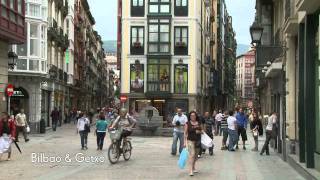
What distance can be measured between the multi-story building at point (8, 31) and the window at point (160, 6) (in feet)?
91.8

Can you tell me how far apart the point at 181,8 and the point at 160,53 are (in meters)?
4.62

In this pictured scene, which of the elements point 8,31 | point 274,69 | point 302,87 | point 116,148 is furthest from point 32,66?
point 302,87

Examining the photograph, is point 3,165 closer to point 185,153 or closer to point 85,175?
point 85,175

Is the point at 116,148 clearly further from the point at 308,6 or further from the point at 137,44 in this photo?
the point at 137,44

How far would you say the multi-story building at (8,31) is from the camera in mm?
25812

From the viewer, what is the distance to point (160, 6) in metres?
56.3

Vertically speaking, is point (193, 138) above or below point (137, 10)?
below

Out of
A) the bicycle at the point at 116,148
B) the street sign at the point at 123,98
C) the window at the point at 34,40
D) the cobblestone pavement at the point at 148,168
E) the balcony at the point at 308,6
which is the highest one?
the window at the point at 34,40

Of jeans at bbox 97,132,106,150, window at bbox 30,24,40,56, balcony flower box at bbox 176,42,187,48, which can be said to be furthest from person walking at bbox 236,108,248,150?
balcony flower box at bbox 176,42,187,48

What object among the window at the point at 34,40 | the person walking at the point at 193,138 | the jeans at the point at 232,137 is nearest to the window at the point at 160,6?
the window at the point at 34,40

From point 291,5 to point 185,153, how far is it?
5.91 meters

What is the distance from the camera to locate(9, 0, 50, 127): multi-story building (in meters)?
39.2

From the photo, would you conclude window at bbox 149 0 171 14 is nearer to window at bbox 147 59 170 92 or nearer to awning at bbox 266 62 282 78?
window at bbox 147 59 170 92

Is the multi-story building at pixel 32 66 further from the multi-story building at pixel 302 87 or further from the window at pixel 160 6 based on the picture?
the multi-story building at pixel 302 87
